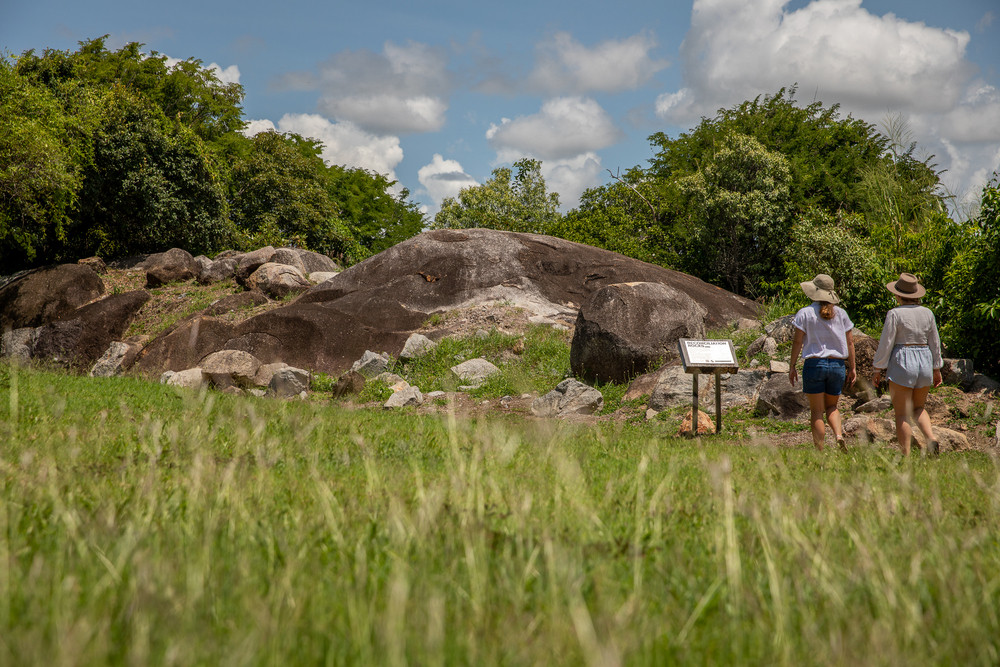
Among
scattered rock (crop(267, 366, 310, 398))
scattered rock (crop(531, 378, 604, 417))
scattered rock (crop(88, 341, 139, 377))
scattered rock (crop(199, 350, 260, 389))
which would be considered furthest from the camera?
scattered rock (crop(88, 341, 139, 377))

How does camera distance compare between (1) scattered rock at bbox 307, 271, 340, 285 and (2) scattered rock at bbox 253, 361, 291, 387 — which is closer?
(2) scattered rock at bbox 253, 361, 291, 387

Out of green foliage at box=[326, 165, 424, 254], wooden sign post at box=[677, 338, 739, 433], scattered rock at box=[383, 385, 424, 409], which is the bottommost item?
scattered rock at box=[383, 385, 424, 409]

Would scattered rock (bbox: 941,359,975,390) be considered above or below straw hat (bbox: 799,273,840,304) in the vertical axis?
below

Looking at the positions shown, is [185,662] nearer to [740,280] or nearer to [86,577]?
[86,577]

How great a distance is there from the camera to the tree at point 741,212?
1084 inches

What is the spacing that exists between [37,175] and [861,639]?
24436 millimetres

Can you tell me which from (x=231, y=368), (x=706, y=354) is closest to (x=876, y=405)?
(x=706, y=354)

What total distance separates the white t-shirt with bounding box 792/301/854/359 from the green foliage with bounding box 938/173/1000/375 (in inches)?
198

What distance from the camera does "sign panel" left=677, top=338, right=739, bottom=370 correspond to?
10305 mm

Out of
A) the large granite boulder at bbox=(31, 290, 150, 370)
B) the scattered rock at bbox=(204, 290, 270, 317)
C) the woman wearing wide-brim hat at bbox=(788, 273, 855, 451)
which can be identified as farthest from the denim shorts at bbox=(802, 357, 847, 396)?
the large granite boulder at bbox=(31, 290, 150, 370)

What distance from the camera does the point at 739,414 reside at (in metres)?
12.4

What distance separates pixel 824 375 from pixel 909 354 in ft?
3.09

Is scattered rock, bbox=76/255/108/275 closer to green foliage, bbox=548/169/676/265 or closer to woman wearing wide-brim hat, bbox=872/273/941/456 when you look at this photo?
green foliage, bbox=548/169/676/265

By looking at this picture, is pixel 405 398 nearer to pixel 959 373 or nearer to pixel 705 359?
pixel 705 359
